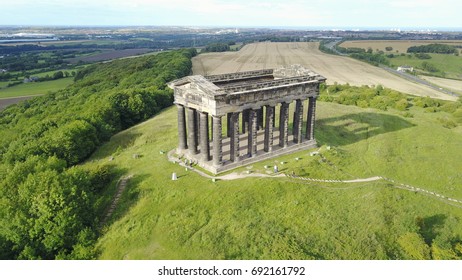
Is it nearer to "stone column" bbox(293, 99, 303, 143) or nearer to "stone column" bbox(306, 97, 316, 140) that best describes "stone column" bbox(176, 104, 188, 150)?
"stone column" bbox(293, 99, 303, 143)

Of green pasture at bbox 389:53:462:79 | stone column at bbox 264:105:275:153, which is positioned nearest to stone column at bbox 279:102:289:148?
stone column at bbox 264:105:275:153

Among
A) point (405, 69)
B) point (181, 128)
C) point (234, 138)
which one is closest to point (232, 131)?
point (234, 138)

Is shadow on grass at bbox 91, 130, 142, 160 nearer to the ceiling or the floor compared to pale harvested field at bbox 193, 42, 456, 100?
nearer to the floor

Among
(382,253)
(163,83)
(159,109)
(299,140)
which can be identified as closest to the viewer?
(382,253)

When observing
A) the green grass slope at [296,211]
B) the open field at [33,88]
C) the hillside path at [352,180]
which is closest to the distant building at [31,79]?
the open field at [33,88]

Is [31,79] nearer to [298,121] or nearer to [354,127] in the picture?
[354,127]

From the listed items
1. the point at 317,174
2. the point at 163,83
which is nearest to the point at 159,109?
the point at 163,83

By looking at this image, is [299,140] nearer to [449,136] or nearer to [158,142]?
[158,142]

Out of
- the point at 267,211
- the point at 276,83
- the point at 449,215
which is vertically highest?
the point at 276,83
